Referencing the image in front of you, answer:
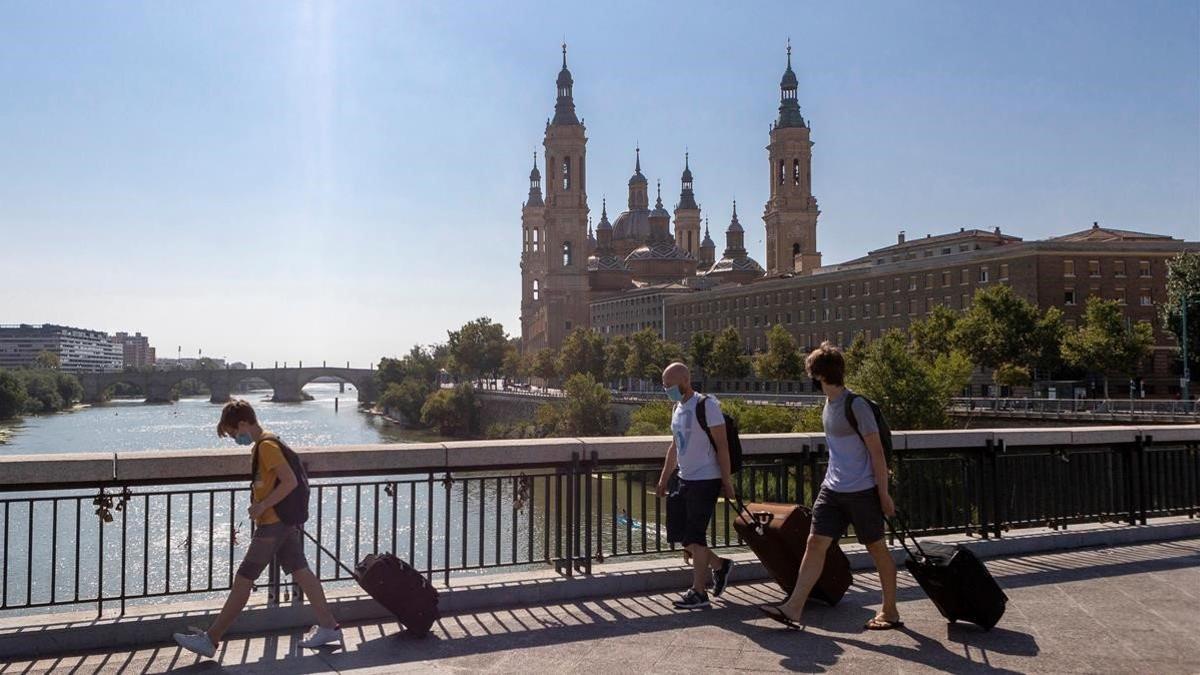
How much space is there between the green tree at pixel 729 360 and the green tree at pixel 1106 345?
35.0 meters

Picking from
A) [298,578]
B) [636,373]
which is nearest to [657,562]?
[298,578]

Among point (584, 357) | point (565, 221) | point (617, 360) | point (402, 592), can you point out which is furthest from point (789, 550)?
point (565, 221)

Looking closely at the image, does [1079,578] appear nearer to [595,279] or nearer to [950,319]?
[950,319]

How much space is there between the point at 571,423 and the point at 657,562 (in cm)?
6938

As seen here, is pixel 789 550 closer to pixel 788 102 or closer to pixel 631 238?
pixel 788 102

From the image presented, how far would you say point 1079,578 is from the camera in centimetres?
932

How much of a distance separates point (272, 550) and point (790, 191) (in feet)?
442

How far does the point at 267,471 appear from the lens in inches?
278

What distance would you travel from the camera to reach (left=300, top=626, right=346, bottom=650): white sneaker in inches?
282

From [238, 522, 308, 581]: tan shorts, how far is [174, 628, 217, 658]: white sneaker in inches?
17.9

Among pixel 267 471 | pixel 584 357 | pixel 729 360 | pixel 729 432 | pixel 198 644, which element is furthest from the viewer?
pixel 584 357

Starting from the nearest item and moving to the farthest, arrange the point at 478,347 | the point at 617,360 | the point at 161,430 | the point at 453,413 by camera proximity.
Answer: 1. the point at 161,430
2. the point at 453,413
3. the point at 617,360
4. the point at 478,347

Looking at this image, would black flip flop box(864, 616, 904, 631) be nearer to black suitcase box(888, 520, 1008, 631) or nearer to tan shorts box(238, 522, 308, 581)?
black suitcase box(888, 520, 1008, 631)

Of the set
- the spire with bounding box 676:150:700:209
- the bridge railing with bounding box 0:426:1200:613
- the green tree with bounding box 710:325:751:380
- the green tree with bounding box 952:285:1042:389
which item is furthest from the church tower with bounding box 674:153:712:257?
the bridge railing with bounding box 0:426:1200:613
